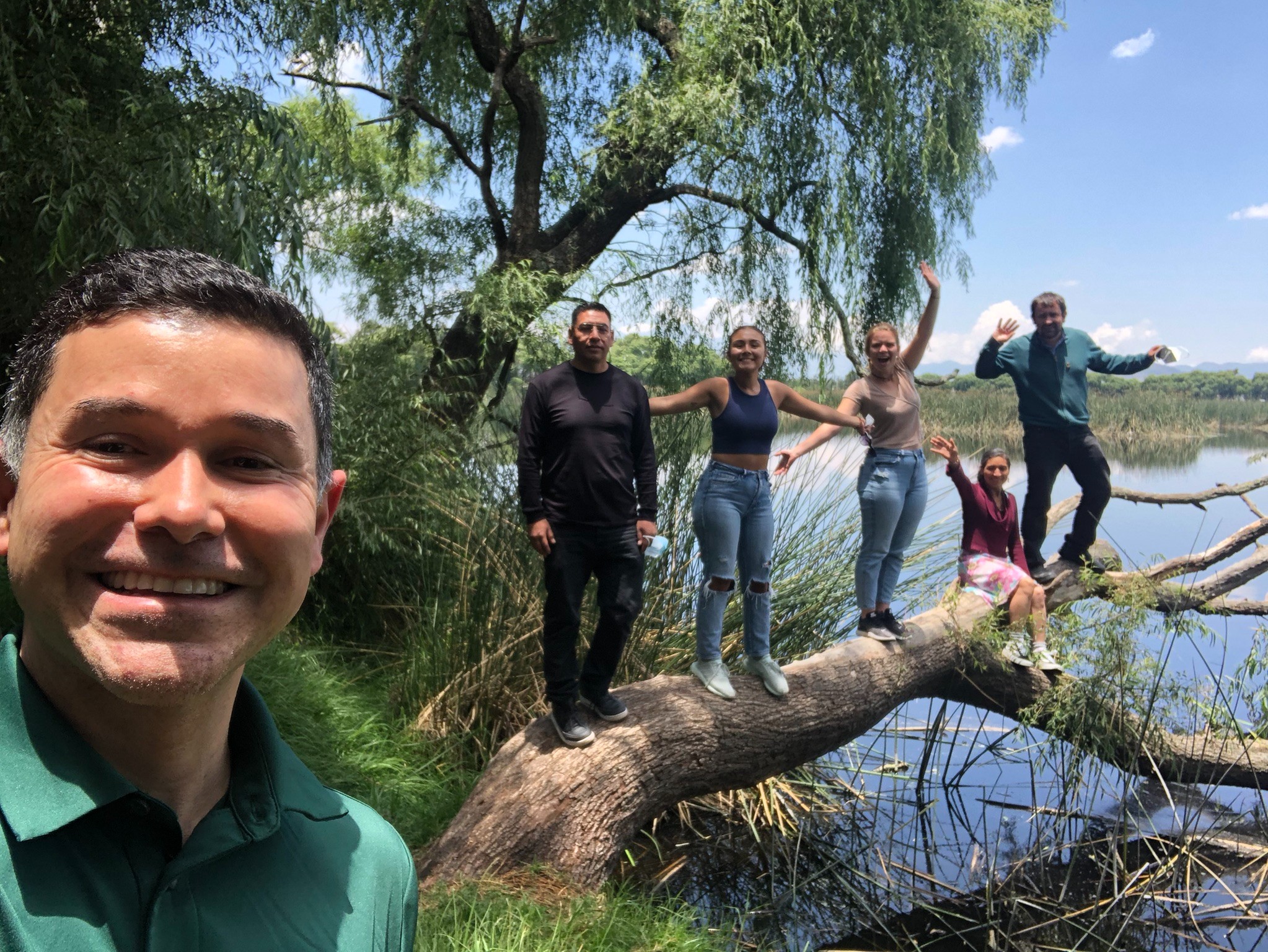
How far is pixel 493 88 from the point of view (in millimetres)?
6320

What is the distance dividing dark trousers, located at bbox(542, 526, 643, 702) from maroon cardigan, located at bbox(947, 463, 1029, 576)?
2007mm

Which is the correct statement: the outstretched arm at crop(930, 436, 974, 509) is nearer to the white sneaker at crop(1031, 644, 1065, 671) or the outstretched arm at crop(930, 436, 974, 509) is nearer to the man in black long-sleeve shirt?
the white sneaker at crop(1031, 644, 1065, 671)

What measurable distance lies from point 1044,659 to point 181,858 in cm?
456

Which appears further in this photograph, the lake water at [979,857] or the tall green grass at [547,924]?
the lake water at [979,857]

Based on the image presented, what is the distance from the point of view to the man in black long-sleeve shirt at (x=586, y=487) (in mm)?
3303

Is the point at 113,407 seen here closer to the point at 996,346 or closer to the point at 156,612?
the point at 156,612

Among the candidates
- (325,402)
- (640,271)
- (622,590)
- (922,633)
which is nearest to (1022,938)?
(922,633)

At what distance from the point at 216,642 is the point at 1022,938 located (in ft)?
13.9

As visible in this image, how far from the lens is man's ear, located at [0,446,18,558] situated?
737mm

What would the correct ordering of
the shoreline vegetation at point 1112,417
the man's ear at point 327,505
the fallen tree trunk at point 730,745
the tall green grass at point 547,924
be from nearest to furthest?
1. the man's ear at point 327,505
2. the tall green grass at point 547,924
3. the fallen tree trunk at point 730,745
4. the shoreline vegetation at point 1112,417

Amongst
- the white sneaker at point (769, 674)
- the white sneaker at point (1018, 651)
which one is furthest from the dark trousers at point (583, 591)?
the white sneaker at point (1018, 651)

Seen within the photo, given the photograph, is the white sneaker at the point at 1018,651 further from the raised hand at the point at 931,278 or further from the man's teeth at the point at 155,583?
the man's teeth at the point at 155,583

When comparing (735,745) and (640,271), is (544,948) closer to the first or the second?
(735,745)

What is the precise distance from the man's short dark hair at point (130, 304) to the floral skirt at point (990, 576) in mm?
4458
